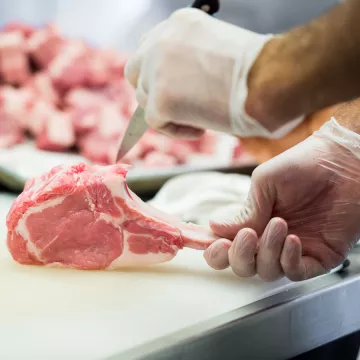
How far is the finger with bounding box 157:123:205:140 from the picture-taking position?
1.61 m

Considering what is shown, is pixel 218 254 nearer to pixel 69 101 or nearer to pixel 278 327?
pixel 278 327

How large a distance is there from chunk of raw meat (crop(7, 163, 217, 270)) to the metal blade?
246 millimetres

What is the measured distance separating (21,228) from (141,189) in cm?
83

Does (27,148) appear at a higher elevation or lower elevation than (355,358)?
lower

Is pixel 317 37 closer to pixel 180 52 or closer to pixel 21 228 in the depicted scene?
pixel 180 52

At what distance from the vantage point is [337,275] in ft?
4.97

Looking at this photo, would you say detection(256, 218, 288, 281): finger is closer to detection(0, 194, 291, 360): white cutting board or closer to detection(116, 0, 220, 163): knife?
detection(0, 194, 291, 360): white cutting board

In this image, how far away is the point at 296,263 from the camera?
1387 millimetres

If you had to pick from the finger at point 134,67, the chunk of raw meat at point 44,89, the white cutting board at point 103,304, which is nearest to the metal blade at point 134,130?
the finger at point 134,67

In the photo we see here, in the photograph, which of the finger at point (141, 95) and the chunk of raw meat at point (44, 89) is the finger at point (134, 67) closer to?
the finger at point (141, 95)

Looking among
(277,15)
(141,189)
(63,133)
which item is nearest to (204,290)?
(141,189)

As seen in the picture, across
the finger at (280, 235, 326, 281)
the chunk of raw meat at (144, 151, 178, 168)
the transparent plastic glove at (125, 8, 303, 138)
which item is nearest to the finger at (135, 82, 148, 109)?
the transparent plastic glove at (125, 8, 303, 138)

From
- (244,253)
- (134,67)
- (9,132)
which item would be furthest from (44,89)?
(244,253)

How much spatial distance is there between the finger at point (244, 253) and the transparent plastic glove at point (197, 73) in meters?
0.22
